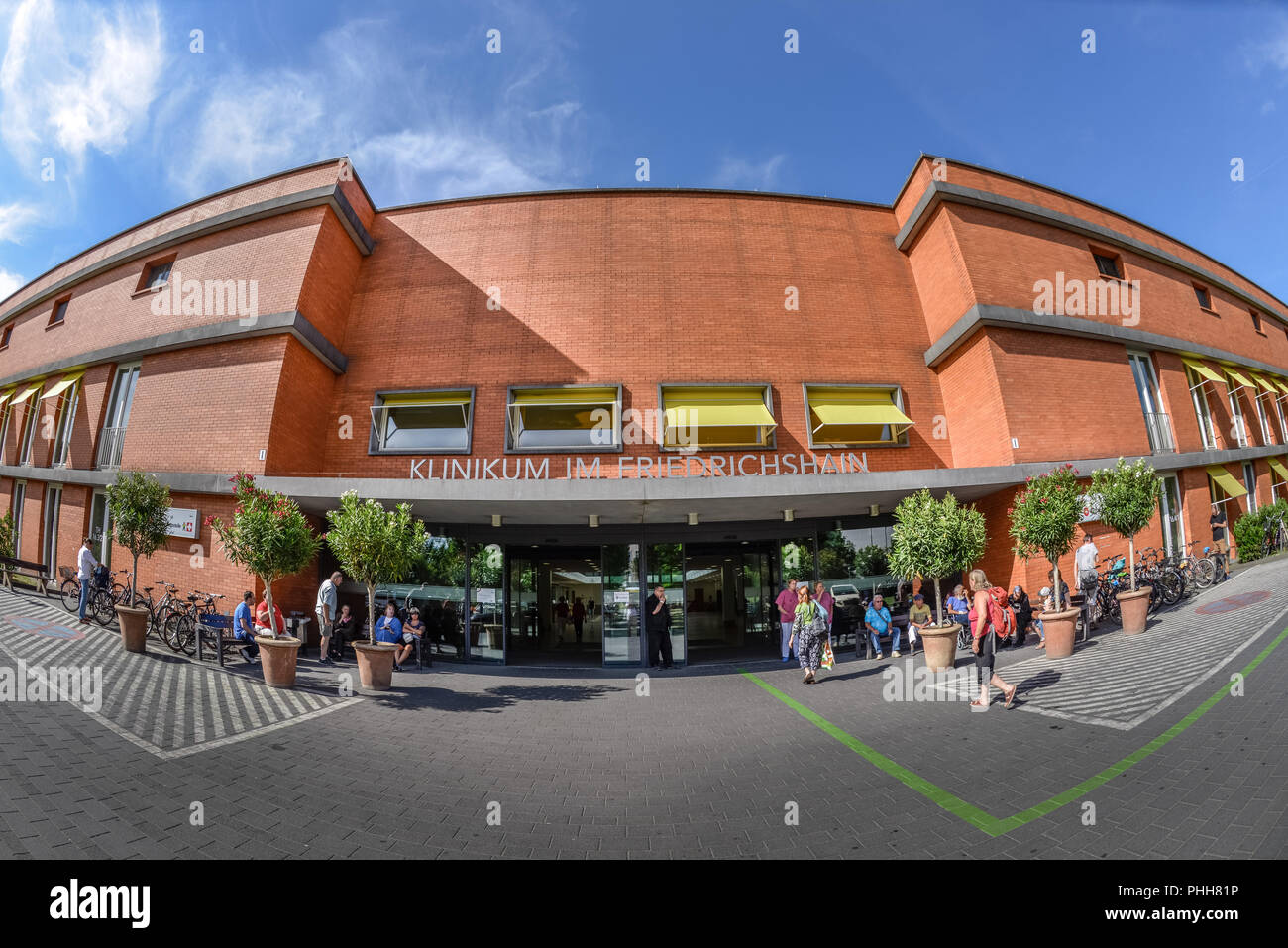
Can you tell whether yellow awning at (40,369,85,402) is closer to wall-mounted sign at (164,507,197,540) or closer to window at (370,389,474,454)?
wall-mounted sign at (164,507,197,540)

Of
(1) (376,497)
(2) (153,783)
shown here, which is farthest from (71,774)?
(1) (376,497)

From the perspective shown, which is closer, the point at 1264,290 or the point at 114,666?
the point at 114,666

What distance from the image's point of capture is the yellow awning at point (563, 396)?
1238cm

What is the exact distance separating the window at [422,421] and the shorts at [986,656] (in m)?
11.6

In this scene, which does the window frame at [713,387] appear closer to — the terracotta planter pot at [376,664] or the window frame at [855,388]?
the window frame at [855,388]

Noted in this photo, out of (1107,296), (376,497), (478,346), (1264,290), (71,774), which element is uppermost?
(1264,290)

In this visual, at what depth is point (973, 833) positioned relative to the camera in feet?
10.8

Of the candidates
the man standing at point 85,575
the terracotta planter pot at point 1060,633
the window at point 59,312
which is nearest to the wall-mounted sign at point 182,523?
the man standing at point 85,575

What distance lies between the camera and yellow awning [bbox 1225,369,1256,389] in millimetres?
16156

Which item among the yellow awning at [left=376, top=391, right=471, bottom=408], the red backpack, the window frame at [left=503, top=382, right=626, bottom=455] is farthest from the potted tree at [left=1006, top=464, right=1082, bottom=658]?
the yellow awning at [left=376, top=391, right=471, bottom=408]

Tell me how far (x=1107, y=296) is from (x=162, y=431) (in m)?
28.2

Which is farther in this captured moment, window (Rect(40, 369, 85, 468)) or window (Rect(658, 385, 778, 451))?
window (Rect(40, 369, 85, 468))

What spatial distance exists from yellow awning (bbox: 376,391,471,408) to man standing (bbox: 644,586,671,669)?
24.7ft
